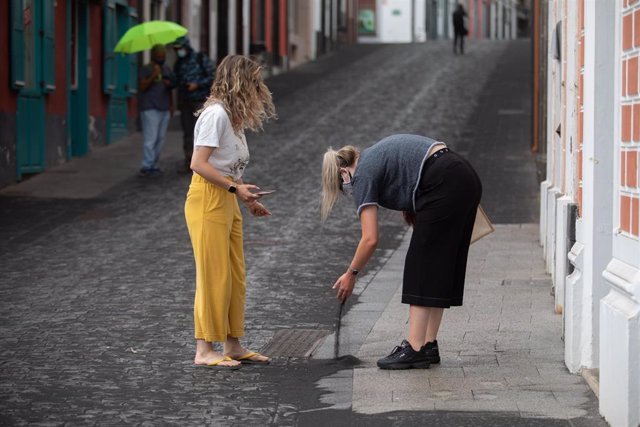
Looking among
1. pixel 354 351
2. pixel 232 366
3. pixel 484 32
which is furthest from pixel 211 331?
pixel 484 32

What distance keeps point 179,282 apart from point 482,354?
12.8 feet

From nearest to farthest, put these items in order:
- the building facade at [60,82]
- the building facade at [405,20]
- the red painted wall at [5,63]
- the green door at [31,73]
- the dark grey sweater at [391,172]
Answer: the dark grey sweater at [391,172] → the red painted wall at [5,63] → the building facade at [60,82] → the green door at [31,73] → the building facade at [405,20]

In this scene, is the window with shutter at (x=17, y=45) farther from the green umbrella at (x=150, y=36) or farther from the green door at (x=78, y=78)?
the green door at (x=78, y=78)

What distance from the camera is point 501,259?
1309cm

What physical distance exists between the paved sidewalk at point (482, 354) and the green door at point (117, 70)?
13.9 metres

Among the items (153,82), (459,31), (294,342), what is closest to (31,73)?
(153,82)

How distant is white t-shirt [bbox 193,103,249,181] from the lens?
812 cm

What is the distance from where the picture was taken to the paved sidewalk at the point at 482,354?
271 inches

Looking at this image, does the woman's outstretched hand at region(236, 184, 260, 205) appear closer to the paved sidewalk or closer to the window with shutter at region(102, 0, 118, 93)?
the paved sidewalk

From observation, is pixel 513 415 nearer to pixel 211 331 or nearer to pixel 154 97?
pixel 211 331

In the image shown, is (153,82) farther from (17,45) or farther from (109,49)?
(109,49)

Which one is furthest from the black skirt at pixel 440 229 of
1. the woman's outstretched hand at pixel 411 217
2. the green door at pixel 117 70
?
the green door at pixel 117 70

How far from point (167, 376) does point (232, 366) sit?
0.41 m

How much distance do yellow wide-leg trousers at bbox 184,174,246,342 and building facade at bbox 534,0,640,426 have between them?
1861 millimetres
